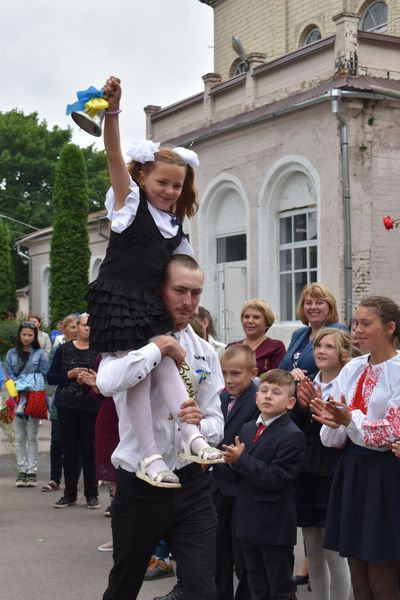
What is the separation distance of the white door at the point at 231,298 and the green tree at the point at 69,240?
11731 mm

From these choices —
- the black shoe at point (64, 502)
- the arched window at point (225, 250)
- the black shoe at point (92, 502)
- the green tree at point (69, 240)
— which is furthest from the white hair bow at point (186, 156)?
the green tree at point (69, 240)

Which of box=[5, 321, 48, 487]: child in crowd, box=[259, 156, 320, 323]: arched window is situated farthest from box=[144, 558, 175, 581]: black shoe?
box=[259, 156, 320, 323]: arched window

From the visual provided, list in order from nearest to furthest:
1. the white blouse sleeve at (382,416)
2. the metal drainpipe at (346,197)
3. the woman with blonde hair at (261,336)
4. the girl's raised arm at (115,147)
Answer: the girl's raised arm at (115,147) → the white blouse sleeve at (382,416) → the woman with blonde hair at (261,336) → the metal drainpipe at (346,197)

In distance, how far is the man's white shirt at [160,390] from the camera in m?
3.70

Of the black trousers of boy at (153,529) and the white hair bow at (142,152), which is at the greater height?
the white hair bow at (142,152)

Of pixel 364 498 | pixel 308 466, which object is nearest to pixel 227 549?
pixel 308 466

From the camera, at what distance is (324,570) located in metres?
6.05

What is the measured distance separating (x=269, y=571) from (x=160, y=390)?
6.69 feet

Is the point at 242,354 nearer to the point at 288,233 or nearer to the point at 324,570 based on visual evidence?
the point at 324,570

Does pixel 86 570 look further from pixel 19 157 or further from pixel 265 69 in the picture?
pixel 19 157

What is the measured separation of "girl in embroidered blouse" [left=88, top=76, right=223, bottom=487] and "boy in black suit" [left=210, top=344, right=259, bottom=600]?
7.22 feet

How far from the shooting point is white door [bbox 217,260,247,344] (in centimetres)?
2066

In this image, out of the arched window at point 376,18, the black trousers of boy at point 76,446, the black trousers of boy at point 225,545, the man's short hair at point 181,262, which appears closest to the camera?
the man's short hair at point 181,262

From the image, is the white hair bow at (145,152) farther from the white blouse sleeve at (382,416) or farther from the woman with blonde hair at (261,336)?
the woman with blonde hair at (261,336)
